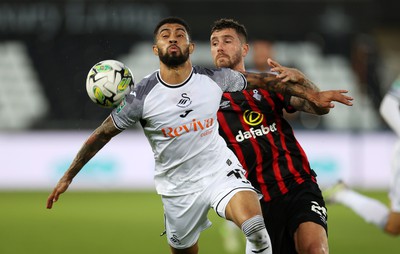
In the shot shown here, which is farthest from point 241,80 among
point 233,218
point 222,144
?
point 233,218

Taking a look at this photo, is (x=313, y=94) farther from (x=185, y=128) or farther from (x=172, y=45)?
(x=172, y=45)

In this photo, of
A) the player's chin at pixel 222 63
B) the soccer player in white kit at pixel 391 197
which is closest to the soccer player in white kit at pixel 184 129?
the player's chin at pixel 222 63

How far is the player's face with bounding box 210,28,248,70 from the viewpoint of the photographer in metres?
6.82

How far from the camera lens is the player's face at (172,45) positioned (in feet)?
20.3

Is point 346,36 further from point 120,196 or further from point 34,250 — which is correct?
point 34,250

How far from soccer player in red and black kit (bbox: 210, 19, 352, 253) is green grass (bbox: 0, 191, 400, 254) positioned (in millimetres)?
3120

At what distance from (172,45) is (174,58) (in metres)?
0.10

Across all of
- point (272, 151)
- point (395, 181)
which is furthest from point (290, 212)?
point (395, 181)

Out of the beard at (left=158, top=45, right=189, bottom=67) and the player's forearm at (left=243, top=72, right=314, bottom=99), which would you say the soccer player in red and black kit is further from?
the beard at (left=158, top=45, right=189, bottom=67)

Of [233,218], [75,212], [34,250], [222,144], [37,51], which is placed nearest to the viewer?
[233,218]

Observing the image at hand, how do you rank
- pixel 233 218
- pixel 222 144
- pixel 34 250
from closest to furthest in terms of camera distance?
pixel 233 218 < pixel 222 144 < pixel 34 250

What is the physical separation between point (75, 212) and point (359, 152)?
6.28 metres

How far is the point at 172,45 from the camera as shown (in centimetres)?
619

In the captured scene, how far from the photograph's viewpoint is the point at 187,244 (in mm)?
6668
